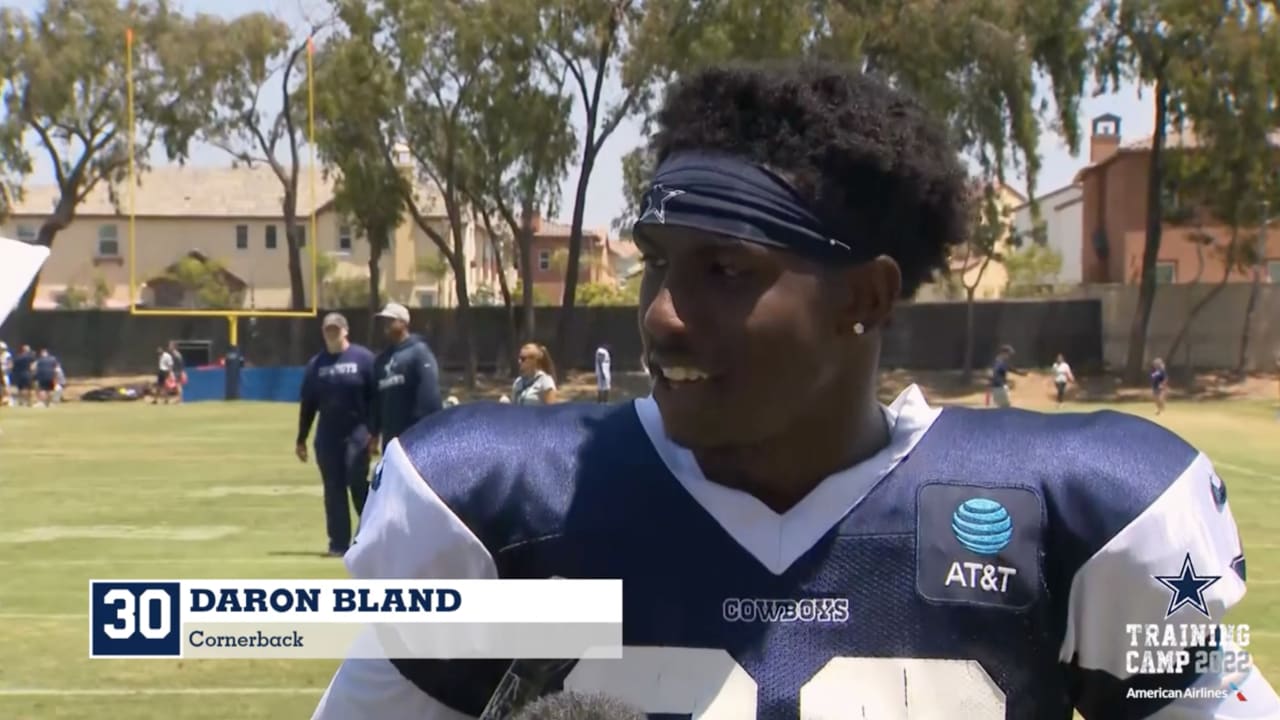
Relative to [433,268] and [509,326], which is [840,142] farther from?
[433,268]

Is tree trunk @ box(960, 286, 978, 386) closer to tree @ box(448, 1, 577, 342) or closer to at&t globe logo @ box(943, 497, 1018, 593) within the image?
tree @ box(448, 1, 577, 342)

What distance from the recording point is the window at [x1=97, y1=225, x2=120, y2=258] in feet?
195

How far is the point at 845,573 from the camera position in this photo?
168 centimetres

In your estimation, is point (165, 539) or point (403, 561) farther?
point (165, 539)

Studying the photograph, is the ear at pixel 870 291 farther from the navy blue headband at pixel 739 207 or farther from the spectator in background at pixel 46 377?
the spectator in background at pixel 46 377

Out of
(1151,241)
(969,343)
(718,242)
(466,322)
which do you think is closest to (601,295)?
(466,322)

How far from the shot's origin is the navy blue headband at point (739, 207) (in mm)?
1648

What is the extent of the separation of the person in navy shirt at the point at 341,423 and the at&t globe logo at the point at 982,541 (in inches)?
330

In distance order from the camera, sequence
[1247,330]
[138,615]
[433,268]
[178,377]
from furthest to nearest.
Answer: [433,268] < [1247,330] < [178,377] < [138,615]

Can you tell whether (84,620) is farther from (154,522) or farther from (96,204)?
(96,204)

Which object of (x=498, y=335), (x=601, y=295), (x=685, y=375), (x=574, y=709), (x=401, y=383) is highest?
(x=685, y=375)

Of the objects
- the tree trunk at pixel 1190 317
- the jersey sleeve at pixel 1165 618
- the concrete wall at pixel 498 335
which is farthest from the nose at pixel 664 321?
the tree trunk at pixel 1190 317

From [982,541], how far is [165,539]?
976cm

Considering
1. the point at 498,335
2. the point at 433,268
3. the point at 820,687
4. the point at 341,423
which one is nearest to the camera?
the point at 820,687
